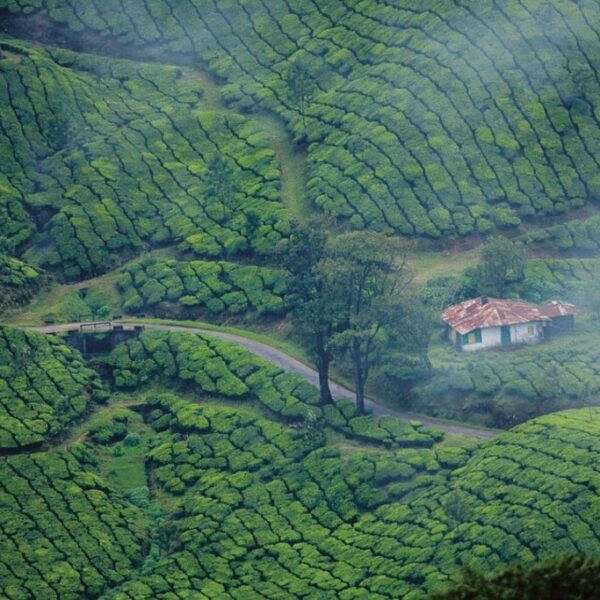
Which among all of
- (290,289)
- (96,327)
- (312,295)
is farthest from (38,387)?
(312,295)

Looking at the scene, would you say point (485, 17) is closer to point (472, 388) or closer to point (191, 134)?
point (191, 134)

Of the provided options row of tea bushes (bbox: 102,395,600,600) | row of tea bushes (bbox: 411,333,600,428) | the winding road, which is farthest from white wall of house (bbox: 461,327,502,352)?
row of tea bushes (bbox: 102,395,600,600)

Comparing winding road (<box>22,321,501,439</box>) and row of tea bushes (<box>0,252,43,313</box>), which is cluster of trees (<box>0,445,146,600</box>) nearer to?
winding road (<box>22,321,501,439</box>)

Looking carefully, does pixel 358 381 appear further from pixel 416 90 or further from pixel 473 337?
pixel 416 90

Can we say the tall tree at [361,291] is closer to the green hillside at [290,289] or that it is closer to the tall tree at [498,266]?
the green hillside at [290,289]

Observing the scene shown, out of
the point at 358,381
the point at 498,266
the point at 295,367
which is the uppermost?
the point at 498,266

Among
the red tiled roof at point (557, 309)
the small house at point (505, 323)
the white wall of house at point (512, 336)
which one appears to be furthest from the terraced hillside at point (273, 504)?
the red tiled roof at point (557, 309)

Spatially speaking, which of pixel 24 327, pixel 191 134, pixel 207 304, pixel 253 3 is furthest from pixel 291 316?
pixel 253 3
